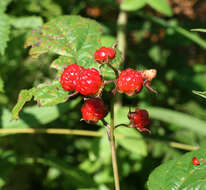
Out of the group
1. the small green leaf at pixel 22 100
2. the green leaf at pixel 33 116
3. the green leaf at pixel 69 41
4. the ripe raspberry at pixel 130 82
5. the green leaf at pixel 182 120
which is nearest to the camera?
the ripe raspberry at pixel 130 82

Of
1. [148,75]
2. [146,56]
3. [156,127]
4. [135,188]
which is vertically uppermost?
[148,75]

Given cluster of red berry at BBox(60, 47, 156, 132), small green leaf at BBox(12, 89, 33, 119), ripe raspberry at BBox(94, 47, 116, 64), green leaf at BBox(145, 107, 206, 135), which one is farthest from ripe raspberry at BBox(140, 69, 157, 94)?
green leaf at BBox(145, 107, 206, 135)

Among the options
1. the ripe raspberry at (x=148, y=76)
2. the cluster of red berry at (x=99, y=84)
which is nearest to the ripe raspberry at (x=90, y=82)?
the cluster of red berry at (x=99, y=84)

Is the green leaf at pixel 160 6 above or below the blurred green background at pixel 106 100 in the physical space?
above

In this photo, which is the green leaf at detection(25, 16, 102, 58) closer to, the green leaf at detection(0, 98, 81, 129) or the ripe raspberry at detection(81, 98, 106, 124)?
the ripe raspberry at detection(81, 98, 106, 124)

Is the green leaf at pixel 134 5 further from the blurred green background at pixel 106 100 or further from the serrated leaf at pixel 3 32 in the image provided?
the serrated leaf at pixel 3 32

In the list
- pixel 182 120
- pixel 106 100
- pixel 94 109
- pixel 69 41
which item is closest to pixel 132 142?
pixel 106 100

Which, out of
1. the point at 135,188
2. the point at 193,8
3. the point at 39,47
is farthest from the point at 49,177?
the point at 193,8

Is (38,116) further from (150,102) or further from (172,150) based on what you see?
(150,102)
